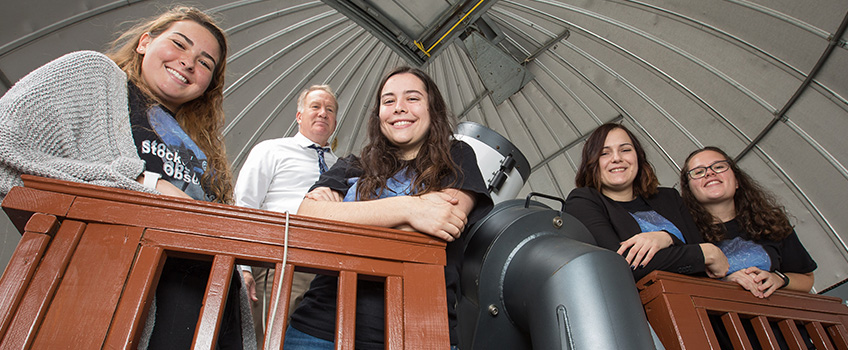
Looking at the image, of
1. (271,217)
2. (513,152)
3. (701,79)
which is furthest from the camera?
(701,79)

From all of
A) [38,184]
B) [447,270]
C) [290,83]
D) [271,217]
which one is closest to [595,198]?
[447,270]

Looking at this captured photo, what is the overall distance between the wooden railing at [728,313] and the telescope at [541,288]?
169mm

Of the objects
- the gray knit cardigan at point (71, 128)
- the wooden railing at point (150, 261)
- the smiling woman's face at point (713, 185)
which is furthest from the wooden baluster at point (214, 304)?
the smiling woman's face at point (713, 185)

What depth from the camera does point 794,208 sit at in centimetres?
462

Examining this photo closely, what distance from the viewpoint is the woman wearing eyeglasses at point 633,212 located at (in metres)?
1.55

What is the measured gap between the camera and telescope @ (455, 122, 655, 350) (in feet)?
3.40

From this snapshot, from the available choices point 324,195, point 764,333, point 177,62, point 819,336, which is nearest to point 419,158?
point 324,195

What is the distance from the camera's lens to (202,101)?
5.02 ft

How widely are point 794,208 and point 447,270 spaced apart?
4.93 m

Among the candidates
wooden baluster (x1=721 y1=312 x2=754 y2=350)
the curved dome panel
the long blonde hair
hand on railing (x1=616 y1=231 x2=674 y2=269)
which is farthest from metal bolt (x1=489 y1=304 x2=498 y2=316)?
the curved dome panel

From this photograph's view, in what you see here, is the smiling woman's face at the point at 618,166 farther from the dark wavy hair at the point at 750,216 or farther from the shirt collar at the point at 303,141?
the shirt collar at the point at 303,141

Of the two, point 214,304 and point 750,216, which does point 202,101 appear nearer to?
point 214,304

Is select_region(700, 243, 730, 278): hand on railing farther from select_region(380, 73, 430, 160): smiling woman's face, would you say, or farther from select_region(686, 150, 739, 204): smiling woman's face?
select_region(380, 73, 430, 160): smiling woman's face

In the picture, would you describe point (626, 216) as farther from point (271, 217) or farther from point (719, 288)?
point (271, 217)
